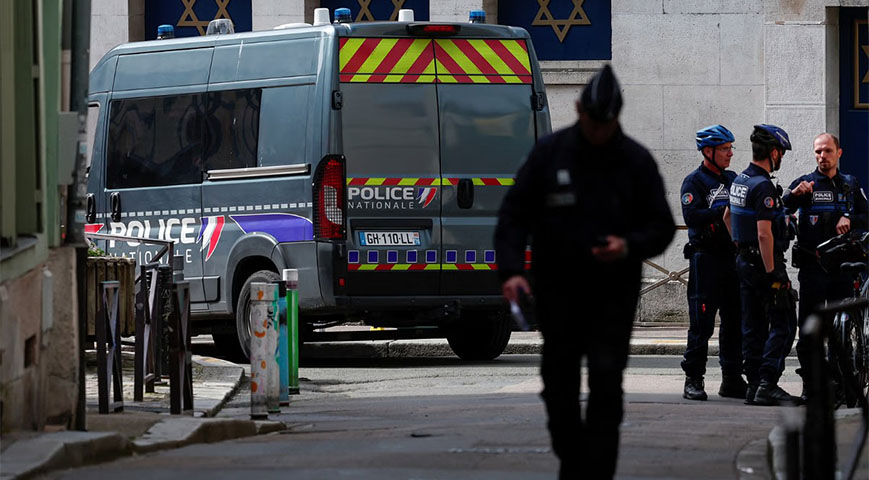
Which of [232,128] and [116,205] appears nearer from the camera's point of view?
[232,128]

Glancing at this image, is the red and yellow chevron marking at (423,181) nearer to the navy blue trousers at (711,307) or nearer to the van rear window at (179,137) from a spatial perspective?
the van rear window at (179,137)

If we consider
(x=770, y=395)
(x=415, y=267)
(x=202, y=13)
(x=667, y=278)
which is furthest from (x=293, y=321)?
(x=202, y=13)

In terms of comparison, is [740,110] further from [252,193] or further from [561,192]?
[561,192]

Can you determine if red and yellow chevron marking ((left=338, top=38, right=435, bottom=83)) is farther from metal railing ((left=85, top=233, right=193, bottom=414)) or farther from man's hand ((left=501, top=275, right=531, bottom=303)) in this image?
man's hand ((left=501, top=275, right=531, bottom=303))

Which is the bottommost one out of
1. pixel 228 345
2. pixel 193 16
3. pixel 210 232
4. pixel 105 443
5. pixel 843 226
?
pixel 228 345

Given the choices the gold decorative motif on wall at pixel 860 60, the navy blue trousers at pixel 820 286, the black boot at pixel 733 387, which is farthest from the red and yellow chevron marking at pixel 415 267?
the gold decorative motif on wall at pixel 860 60

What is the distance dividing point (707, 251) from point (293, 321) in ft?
9.48

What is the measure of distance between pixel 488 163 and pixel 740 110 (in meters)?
7.88

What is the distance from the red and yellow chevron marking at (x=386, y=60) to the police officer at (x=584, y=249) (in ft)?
26.7

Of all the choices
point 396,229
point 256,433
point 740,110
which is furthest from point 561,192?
point 740,110

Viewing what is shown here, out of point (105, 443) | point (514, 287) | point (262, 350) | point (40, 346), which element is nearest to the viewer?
point (514, 287)

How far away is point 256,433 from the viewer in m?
9.73

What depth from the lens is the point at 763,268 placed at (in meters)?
11.1

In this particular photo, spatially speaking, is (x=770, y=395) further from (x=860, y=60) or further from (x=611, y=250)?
(x=860, y=60)
